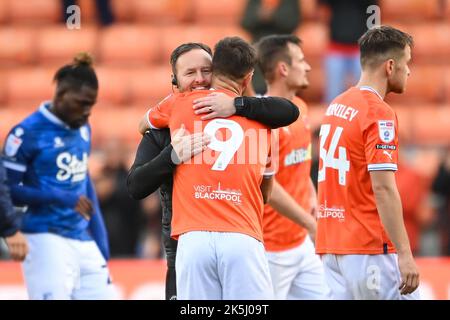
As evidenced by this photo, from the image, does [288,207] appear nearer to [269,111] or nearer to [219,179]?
[269,111]

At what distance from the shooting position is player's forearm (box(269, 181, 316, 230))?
654 centimetres

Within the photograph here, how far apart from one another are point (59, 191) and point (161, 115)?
183cm

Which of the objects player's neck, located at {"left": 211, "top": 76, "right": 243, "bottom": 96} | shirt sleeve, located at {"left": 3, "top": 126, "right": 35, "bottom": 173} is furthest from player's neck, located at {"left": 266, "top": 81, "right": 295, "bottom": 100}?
player's neck, located at {"left": 211, "top": 76, "right": 243, "bottom": 96}

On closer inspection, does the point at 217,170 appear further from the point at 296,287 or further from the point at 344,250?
the point at 296,287

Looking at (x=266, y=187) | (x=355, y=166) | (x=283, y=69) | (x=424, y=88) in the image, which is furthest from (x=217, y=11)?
(x=266, y=187)

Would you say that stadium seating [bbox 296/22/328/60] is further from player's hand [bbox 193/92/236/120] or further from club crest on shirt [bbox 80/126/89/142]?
player's hand [bbox 193/92/236/120]

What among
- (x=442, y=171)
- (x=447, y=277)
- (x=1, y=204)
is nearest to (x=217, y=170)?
(x=1, y=204)

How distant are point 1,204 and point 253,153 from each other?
1.80 meters

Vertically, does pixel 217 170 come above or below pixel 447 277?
above

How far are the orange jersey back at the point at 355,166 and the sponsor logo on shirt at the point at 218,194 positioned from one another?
0.82 meters

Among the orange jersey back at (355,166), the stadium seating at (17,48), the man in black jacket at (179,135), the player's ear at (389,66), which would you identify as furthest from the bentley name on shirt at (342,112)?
the stadium seating at (17,48)

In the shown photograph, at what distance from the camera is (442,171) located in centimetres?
991

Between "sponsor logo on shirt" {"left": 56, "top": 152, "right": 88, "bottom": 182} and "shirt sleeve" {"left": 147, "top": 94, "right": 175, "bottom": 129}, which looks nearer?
"shirt sleeve" {"left": 147, "top": 94, "right": 175, "bottom": 129}

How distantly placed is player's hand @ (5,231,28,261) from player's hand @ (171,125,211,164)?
5.33ft
